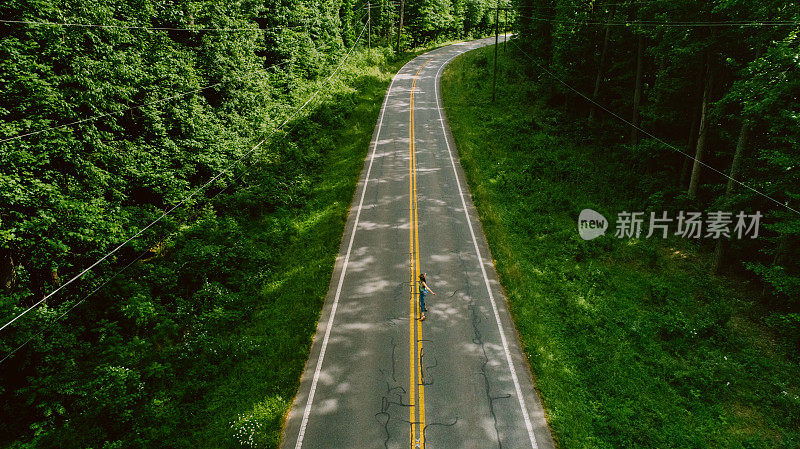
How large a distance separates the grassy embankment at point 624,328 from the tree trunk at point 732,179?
2.21ft

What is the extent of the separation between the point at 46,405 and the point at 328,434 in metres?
6.93

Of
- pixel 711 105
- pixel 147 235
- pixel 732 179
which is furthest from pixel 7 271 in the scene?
pixel 711 105

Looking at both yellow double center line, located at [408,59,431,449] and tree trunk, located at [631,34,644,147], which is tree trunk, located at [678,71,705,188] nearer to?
tree trunk, located at [631,34,644,147]

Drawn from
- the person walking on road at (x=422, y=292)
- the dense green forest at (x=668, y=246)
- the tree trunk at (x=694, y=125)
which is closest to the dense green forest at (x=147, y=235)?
the person walking on road at (x=422, y=292)

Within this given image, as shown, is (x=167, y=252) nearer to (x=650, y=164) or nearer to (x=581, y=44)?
(x=650, y=164)

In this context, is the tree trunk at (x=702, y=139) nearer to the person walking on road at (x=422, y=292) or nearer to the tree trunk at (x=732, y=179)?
the tree trunk at (x=732, y=179)

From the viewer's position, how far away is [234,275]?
1566 centimetres

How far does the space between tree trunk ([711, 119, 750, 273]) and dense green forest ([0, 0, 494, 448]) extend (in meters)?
16.8

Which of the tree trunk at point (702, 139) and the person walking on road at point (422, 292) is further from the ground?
the tree trunk at point (702, 139)

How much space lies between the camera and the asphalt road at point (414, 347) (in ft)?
31.9

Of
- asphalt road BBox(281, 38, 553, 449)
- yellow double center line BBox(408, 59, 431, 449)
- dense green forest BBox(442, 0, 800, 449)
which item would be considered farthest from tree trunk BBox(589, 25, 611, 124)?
yellow double center line BBox(408, 59, 431, 449)

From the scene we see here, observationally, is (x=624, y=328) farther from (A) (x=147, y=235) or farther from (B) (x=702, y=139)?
(A) (x=147, y=235)

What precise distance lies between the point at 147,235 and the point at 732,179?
22101 mm

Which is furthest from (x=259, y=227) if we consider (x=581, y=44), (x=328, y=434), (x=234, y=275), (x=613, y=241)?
(x=581, y=44)
